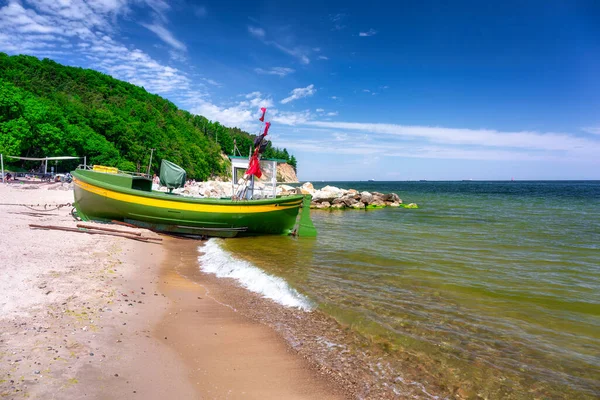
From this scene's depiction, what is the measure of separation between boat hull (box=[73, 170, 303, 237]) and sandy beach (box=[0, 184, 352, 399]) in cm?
662

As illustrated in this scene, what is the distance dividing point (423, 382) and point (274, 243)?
1191cm

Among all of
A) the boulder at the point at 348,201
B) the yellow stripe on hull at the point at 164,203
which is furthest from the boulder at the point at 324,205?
the yellow stripe on hull at the point at 164,203

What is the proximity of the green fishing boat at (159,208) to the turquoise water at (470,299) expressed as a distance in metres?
1.43

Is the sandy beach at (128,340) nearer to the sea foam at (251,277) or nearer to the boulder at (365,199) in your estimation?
the sea foam at (251,277)

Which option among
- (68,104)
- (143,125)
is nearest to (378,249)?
(68,104)

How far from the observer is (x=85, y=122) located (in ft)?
177

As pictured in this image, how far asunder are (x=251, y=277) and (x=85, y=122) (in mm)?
58241

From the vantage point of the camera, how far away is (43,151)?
42.3 metres

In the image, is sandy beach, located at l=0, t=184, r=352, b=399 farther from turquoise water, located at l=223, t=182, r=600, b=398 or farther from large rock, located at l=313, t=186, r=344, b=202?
large rock, located at l=313, t=186, r=344, b=202

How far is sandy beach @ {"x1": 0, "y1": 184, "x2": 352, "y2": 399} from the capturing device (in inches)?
157

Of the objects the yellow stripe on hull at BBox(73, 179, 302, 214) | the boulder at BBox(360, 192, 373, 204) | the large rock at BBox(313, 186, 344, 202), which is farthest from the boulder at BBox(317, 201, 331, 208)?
the yellow stripe on hull at BBox(73, 179, 302, 214)

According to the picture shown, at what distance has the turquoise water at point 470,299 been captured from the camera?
18.2 ft

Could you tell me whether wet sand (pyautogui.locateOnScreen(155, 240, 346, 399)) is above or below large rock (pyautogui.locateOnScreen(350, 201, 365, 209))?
below

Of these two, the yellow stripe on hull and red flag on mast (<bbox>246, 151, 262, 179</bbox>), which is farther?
red flag on mast (<bbox>246, 151, 262, 179</bbox>)
